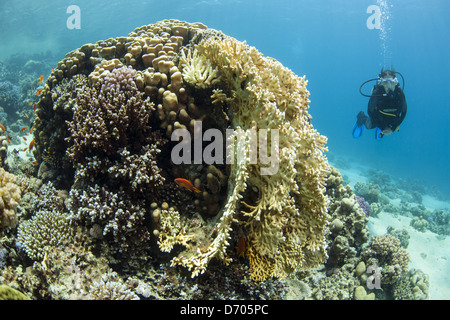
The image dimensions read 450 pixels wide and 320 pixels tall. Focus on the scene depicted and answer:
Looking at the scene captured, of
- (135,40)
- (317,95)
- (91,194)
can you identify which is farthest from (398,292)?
(317,95)

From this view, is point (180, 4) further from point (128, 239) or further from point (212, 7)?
point (128, 239)

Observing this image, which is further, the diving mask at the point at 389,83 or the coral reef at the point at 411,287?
the diving mask at the point at 389,83

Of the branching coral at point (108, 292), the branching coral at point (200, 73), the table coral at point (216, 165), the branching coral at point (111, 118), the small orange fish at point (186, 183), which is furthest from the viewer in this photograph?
the branching coral at point (200, 73)

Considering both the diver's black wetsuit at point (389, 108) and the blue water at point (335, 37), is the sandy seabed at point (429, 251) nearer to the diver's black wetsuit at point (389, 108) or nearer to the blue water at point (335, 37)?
the diver's black wetsuit at point (389, 108)

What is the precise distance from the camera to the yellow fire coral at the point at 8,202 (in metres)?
3.71

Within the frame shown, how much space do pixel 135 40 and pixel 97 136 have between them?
8.61 feet

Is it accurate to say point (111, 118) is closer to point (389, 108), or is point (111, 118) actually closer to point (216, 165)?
point (216, 165)

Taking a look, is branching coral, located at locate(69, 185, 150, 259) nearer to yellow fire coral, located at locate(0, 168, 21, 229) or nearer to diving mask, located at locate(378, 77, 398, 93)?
yellow fire coral, located at locate(0, 168, 21, 229)

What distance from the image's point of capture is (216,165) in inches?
159

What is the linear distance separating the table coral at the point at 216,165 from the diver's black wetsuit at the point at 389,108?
5.95 meters

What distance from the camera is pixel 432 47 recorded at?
2776 inches

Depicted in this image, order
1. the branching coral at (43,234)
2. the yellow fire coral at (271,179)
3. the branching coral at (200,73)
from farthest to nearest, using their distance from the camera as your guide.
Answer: the branching coral at (200,73) → the branching coral at (43,234) → the yellow fire coral at (271,179)

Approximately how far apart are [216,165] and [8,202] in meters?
3.38

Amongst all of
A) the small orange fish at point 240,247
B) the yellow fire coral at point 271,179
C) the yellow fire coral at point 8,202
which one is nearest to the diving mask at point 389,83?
the yellow fire coral at point 271,179
